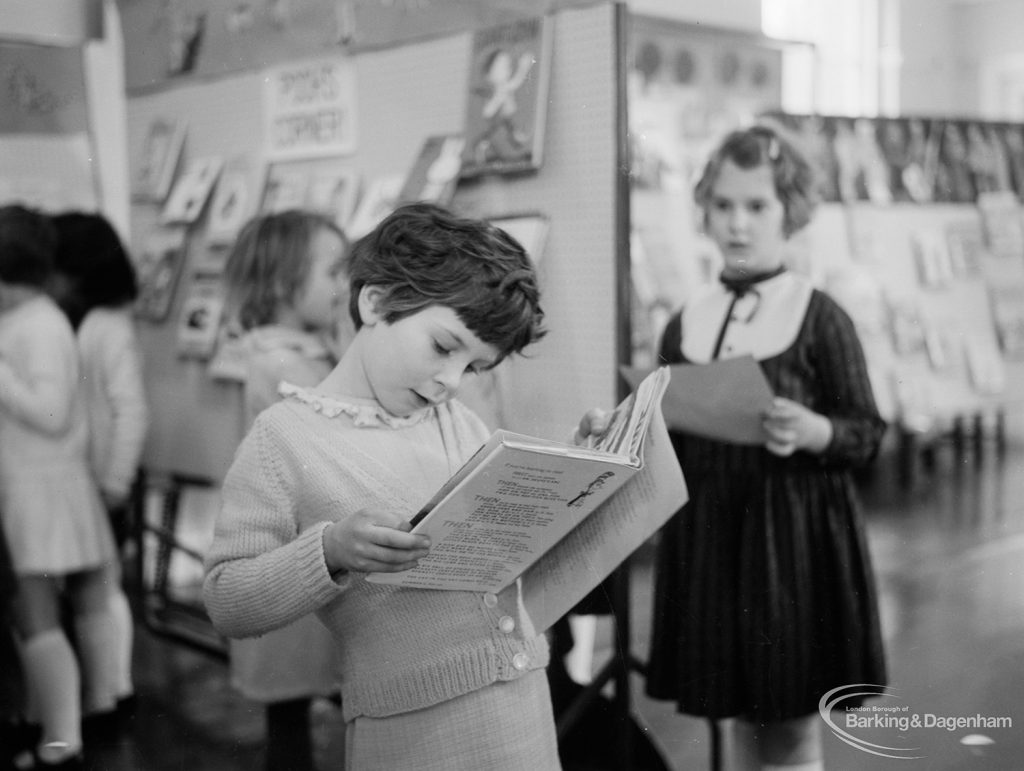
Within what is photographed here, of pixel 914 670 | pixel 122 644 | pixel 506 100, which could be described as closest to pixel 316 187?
pixel 506 100

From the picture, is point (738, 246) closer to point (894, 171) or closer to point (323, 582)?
point (894, 171)

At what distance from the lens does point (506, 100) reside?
1.73m

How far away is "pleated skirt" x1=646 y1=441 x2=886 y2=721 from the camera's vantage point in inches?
67.6

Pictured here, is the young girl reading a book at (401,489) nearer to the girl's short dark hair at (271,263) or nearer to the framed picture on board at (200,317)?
the girl's short dark hair at (271,263)

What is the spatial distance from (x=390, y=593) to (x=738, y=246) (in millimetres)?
860

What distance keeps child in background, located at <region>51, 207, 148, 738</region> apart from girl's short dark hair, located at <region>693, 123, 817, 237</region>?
3.29 ft

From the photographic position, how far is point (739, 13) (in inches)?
85.8

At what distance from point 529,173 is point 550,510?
80cm

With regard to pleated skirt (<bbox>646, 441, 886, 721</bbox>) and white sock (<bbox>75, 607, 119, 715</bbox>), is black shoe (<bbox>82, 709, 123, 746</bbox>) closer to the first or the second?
white sock (<bbox>75, 607, 119, 715</bbox>)

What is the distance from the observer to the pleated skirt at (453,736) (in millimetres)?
1219

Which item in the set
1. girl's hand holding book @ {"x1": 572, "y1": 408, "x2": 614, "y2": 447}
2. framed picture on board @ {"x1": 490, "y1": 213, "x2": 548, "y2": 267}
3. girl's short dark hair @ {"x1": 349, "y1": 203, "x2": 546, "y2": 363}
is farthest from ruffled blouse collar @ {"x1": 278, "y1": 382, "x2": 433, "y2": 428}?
framed picture on board @ {"x1": 490, "y1": 213, "x2": 548, "y2": 267}

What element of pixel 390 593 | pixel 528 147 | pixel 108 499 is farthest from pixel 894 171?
pixel 108 499

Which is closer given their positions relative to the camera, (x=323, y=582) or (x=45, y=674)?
(x=323, y=582)

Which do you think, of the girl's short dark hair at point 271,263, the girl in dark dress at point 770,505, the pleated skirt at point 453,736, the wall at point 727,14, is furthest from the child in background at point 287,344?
the wall at point 727,14
